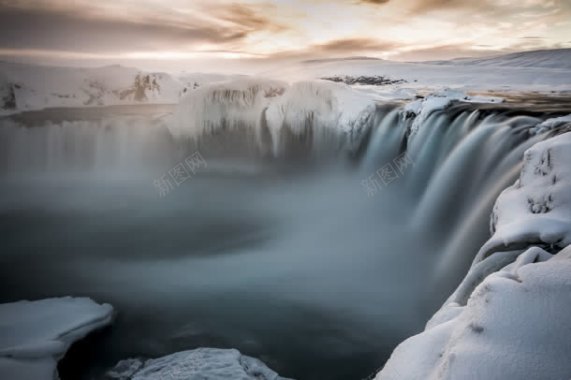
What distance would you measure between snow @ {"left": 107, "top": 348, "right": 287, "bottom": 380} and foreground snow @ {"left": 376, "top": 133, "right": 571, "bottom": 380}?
→ 2376 millimetres

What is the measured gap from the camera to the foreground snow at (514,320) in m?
1.54

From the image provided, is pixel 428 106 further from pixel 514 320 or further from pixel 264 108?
pixel 514 320

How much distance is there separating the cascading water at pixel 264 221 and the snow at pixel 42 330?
328 millimetres

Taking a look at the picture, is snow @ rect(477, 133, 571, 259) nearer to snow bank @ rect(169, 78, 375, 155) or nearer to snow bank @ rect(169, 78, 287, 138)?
snow bank @ rect(169, 78, 375, 155)

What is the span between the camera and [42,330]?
16.6 ft

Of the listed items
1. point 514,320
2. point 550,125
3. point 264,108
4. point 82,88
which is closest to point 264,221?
point 264,108

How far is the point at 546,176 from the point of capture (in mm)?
2992

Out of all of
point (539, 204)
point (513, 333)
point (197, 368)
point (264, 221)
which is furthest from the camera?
point (264, 221)

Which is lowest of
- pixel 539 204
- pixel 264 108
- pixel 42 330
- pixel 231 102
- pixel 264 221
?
pixel 42 330

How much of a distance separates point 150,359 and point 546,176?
4725 mm

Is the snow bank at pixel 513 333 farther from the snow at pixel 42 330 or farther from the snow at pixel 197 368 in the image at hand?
the snow at pixel 42 330

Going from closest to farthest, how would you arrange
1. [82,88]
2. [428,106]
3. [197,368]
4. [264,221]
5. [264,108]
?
[197,368], [428,106], [264,221], [264,108], [82,88]

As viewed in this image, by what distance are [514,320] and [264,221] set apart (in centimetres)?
839

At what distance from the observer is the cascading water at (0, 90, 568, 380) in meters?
5.62
